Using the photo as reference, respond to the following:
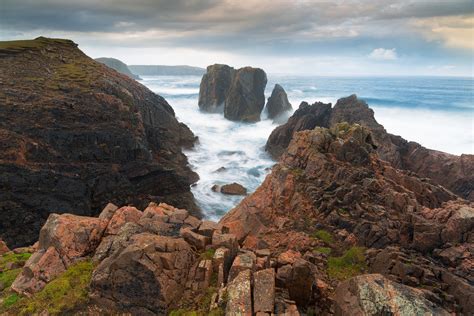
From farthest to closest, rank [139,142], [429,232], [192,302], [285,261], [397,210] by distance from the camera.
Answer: [139,142] → [397,210] → [429,232] → [285,261] → [192,302]

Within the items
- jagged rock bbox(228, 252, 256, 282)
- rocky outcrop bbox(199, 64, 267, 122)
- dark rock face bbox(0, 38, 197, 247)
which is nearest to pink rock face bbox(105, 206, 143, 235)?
jagged rock bbox(228, 252, 256, 282)

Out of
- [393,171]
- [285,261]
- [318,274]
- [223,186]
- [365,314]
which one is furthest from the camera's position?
[223,186]

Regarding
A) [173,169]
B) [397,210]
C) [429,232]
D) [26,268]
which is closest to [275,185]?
[397,210]

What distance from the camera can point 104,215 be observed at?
21125 millimetres

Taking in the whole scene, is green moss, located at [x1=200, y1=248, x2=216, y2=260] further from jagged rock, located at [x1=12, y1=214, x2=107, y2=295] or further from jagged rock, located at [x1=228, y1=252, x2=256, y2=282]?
jagged rock, located at [x1=12, y1=214, x2=107, y2=295]

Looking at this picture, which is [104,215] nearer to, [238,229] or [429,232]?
[238,229]

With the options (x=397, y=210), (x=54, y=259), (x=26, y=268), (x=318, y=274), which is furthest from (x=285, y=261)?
(x=26, y=268)

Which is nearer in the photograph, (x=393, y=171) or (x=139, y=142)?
(x=393, y=171)

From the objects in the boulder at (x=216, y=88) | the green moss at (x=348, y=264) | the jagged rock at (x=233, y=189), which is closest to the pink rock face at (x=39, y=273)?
the green moss at (x=348, y=264)

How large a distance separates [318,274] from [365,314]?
21.4ft

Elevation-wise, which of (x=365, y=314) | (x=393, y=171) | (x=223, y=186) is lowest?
(x=223, y=186)

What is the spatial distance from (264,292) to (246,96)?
113 m

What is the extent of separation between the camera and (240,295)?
13.2 metres

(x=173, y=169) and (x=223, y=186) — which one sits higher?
(x=173, y=169)
